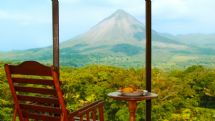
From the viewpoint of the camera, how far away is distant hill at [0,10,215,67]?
7.03 meters

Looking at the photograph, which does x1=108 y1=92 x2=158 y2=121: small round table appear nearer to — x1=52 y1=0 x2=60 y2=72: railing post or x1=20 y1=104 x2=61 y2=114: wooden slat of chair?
x1=20 y1=104 x2=61 y2=114: wooden slat of chair

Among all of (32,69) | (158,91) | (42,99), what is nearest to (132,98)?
(42,99)

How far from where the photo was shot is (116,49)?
764 centimetres

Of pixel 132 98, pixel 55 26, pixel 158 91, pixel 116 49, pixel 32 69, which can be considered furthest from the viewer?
pixel 116 49

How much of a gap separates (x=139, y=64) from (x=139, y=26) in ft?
2.36

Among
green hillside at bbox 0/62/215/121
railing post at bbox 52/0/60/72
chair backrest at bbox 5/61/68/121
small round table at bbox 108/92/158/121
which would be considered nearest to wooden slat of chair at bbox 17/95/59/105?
chair backrest at bbox 5/61/68/121

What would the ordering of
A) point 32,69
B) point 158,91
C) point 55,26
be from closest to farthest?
1. point 32,69
2. point 55,26
3. point 158,91

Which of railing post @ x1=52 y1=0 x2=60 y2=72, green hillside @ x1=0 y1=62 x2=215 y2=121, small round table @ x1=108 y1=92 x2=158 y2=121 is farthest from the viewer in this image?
green hillside @ x1=0 y1=62 x2=215 y2=121

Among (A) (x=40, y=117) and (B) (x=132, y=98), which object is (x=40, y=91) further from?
(B) (x=132, y=98)

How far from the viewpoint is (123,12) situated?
7.50 metres

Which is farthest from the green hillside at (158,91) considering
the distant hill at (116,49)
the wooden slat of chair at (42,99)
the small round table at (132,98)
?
the wooden slat of chair at (42,99)

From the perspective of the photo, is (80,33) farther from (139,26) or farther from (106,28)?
(139,26)

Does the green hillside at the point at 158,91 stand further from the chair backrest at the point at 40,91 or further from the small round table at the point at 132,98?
the chair backrest at the point at 40,91

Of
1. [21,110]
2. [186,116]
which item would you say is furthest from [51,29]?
[186,116]
